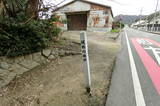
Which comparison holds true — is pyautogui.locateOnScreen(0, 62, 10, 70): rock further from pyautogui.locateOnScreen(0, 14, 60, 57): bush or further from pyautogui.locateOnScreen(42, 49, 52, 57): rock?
pyautogui.locateOnScreen(42, 49, 52, 57): rock

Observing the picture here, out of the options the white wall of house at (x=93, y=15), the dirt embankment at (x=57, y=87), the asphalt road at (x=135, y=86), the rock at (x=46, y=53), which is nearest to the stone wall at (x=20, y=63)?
the rock at (x=46, y=53)

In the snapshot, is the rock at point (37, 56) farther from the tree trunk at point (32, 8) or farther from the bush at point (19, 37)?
the tree trunk at point (32, 8)

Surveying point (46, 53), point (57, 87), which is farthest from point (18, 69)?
point (57, 87)

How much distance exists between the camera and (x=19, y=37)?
3500 mm

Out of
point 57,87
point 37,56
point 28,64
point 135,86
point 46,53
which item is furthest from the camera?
point 46,53

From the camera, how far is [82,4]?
16.6m

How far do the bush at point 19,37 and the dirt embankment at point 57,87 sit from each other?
0.76m

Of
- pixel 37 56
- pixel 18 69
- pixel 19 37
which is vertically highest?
pixel 19 37

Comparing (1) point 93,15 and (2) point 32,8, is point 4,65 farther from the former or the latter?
(1) point 93,15

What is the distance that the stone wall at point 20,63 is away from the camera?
314cm

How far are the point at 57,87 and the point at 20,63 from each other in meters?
1.48

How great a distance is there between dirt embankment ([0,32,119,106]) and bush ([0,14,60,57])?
0.76m

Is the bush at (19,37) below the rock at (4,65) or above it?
above

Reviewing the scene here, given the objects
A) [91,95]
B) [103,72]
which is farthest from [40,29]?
[91,95]
